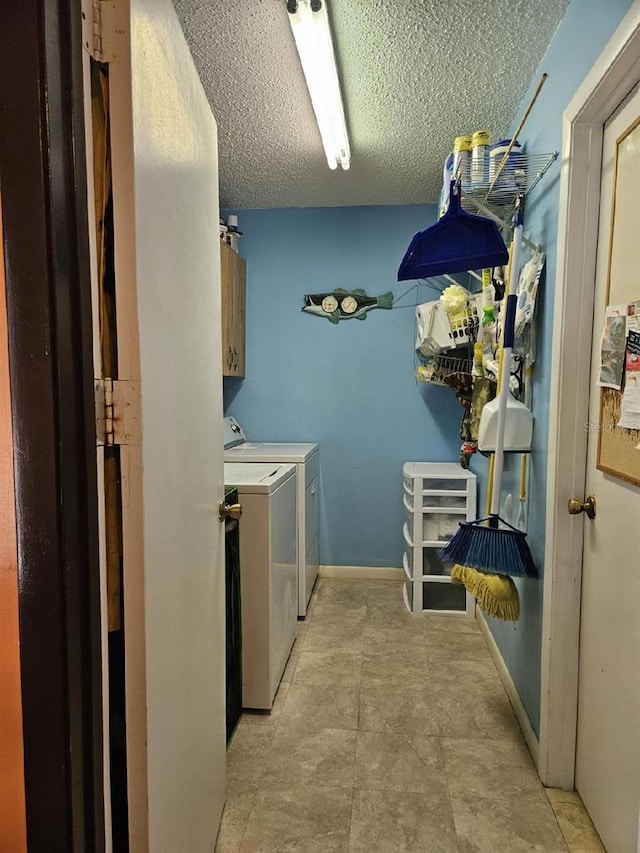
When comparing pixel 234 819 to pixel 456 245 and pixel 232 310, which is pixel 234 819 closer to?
pixel 456 245

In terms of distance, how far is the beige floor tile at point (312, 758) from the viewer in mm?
1634

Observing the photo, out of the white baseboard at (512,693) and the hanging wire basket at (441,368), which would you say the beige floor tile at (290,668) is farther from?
the hanging wire basket at (441,368)

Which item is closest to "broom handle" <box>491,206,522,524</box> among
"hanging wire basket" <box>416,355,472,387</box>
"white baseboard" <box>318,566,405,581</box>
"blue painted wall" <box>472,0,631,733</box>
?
"blue painted wall" <box>472,0,631,733</box>

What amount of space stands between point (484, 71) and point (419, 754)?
8.44ft

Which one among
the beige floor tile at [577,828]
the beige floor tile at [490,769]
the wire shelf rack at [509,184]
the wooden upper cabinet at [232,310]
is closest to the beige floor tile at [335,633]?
the beige floor tile at [490,769]

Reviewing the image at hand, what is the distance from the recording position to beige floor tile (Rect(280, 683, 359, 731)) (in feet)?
6.26

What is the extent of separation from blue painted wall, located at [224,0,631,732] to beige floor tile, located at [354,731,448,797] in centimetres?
164

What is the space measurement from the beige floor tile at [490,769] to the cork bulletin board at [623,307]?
108cm

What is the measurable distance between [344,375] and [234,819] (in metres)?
2.50

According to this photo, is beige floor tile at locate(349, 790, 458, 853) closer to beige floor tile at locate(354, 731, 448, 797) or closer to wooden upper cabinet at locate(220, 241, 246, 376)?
beige floor tile at locate(354, 731, 448, 797)

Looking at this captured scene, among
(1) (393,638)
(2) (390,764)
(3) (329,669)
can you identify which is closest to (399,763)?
(2) (390,764)

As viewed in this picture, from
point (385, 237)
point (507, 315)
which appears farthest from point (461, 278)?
point (507, 315)

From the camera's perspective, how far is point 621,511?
130 centimetres

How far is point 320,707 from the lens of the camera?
201 centimetres
